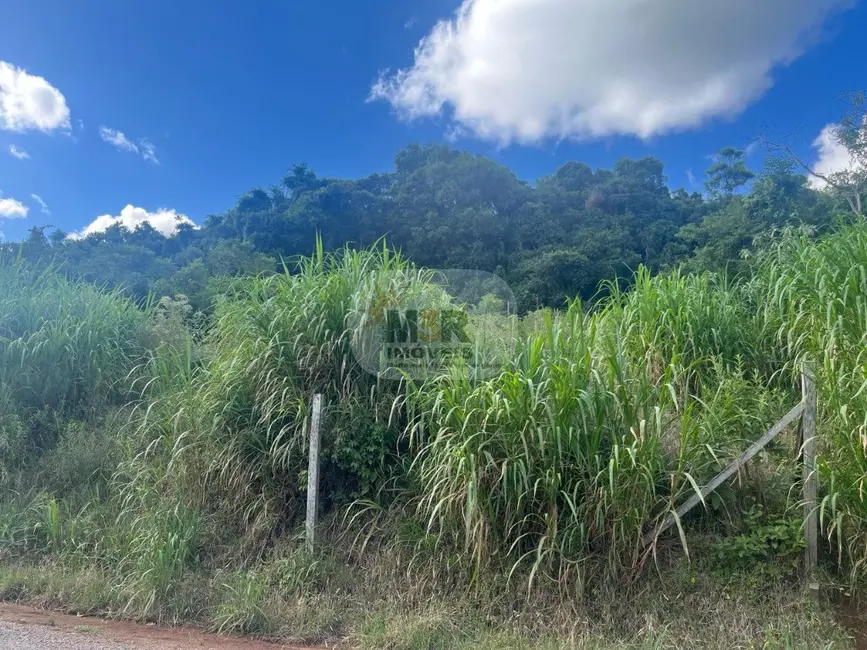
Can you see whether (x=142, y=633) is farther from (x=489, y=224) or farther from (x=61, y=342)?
(x=489, y=224)

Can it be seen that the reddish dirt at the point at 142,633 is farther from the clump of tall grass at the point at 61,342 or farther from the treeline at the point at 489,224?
the treeline at the point at 489,224

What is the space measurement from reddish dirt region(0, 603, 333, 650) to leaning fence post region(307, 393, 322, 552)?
730mm

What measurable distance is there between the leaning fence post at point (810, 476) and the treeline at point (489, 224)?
632 centimetres

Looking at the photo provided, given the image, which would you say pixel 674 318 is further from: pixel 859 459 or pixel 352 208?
pixel 352 208

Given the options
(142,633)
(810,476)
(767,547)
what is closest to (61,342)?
(142,633)

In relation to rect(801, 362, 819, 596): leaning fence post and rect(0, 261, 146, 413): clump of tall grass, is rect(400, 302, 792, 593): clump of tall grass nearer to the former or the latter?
rect(801, 362, 819, 596): leaning fence post

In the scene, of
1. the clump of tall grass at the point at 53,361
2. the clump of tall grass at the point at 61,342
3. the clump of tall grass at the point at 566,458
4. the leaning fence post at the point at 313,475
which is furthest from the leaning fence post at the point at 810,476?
the clump of tall grass at the point at 61,342

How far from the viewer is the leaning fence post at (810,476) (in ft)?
10.0

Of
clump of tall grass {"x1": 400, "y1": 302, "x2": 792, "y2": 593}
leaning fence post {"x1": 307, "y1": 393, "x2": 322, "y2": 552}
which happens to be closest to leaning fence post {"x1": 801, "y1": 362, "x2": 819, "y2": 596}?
clump of tall grass {"x1": 400, "y1": 302, "x2": 792, "y2": 593}

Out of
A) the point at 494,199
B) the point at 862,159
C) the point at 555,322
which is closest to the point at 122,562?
the point at 555,322

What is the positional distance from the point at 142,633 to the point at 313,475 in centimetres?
136

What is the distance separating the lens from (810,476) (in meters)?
3.11

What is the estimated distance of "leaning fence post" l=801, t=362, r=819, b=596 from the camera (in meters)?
3.06

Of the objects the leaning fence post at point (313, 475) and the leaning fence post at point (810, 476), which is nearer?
the leaning fence post at point (810, 476)
